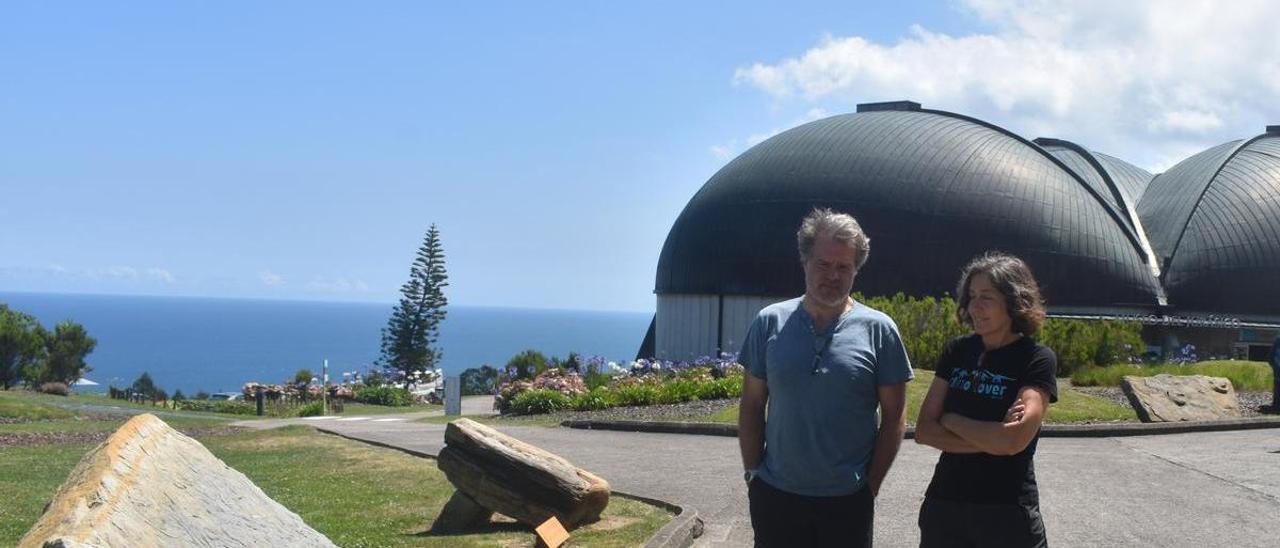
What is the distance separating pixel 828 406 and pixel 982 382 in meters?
0.65

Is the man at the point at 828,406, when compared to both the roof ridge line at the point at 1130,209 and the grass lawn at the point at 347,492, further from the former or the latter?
the roof ridge line at the point at 1130,209

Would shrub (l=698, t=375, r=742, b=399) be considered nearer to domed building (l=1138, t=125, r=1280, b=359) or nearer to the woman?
the woman

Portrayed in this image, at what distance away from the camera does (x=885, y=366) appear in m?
4.64

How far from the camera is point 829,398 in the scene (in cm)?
459

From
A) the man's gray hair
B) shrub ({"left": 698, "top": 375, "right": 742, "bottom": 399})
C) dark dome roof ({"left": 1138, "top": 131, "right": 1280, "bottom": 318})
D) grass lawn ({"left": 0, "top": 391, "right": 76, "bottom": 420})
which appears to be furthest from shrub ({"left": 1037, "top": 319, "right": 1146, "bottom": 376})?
the man's gray hair

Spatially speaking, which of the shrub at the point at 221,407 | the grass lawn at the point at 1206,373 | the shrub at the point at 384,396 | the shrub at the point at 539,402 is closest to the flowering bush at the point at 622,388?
the shrub at the point at 539,402

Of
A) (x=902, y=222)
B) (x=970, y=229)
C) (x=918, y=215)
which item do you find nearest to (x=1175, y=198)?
(x=970, y=229)

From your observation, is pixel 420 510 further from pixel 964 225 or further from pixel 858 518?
pixel 964 225

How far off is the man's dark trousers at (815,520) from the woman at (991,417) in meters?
0.29

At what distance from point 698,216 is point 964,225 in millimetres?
9115

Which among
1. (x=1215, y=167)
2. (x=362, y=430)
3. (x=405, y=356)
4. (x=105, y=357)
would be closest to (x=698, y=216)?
(x=405, y=356)

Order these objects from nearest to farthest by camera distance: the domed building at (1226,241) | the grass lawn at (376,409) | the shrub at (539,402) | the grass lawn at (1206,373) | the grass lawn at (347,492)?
the grass lawn at (347,492) → the shrub at (539,402) → the grass lawn at (1206,373) → the grass lawn at (376,409) → the domed building at (1226,241)

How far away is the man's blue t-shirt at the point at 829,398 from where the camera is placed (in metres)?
4.59

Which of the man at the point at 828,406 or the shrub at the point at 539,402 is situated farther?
the shrub at the point at 539,402
